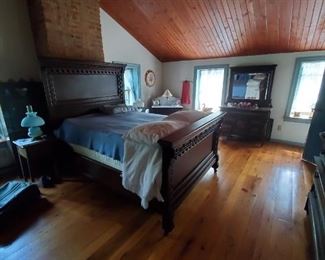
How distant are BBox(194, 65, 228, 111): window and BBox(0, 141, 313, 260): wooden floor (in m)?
2.86

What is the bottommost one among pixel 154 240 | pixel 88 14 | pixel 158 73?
pixel 154 240

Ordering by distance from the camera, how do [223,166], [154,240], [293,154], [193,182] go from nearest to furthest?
1. [154,240]
2. [193,182]
3. [223,166]
4. [293,154]

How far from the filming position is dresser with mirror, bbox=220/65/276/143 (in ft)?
13.3

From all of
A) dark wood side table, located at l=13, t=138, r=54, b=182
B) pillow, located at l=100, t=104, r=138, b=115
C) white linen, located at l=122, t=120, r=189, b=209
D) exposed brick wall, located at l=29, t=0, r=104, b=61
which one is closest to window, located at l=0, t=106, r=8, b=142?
dark wood side table, located at l=13, t=138, r=54, b=182

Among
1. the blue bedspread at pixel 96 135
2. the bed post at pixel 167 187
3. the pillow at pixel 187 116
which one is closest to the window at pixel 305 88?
the pillow at pixel 187 116

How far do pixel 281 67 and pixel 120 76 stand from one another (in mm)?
3583

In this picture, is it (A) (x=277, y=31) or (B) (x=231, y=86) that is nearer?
(A) (x=277, y=31)

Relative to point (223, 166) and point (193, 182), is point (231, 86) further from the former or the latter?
point (193, 182)

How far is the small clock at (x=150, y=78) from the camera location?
515cm

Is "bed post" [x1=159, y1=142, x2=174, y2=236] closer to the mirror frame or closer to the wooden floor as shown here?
the wooden floor

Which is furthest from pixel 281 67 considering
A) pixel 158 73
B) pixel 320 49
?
pixel 158 73

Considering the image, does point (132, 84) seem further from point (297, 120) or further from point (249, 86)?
point (297, 120)

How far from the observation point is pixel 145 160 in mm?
1635

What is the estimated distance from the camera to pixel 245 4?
286cm
